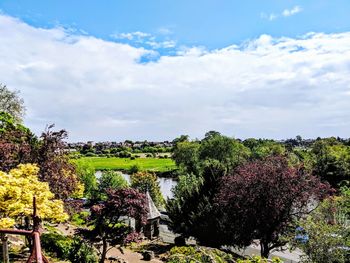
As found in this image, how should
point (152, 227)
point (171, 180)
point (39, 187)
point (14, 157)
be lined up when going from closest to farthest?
point (39, 187), point (14, 157), point (152, 227), point (171, 180)

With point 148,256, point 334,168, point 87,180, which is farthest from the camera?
point 334,168

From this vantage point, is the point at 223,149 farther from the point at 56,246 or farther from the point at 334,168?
the point at 56,246

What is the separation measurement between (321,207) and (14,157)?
1617 cm

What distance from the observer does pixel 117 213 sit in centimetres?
1659

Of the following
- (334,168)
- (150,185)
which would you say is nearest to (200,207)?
(150,185)

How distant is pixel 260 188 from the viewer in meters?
20.1

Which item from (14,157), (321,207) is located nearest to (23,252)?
(14,157)

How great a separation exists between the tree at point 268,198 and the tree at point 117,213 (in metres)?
5.90

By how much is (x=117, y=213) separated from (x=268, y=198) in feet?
25.8

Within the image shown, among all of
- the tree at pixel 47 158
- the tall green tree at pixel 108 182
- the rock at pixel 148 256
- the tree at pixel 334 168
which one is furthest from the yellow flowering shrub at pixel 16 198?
the tree at pixel 334 168

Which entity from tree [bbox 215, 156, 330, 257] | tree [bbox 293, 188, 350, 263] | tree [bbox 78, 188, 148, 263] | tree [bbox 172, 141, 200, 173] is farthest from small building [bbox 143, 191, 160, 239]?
tree [bbox 172, 141, 200, 173]

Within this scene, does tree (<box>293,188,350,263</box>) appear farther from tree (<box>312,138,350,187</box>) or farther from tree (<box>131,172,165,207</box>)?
tree (<box>312,138,350,187</box>)

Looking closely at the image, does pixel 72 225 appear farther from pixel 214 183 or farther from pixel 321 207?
pixel 321 207

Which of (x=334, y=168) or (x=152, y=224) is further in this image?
(x=334, y=168)
